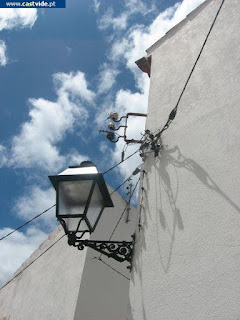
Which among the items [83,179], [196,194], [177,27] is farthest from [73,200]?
[177,27]

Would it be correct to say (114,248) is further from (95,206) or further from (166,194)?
(166,194)

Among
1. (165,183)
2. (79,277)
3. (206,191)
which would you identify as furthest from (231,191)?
(79,277)

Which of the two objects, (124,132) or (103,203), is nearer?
(103,203)

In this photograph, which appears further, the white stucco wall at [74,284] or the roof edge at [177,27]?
the white stucco wall at [74,284]

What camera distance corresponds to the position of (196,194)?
349 centimetres

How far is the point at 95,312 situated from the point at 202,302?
3.57 metres

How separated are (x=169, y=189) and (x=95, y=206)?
2.88 ft

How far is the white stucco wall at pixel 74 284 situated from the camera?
241 inches

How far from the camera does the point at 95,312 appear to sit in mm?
6047

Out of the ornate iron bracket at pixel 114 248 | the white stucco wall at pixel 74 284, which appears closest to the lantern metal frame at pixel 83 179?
the ornate iron bracket at pixel 114 248

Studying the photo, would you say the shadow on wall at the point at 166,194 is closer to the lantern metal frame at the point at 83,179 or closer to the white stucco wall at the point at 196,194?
the white stucco wall at the point at 196,194

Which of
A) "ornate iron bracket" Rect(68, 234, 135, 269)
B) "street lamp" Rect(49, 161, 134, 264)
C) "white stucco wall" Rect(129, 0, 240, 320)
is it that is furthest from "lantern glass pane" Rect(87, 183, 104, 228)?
"white stucco wall" Rect(129, 0, 240, 320)

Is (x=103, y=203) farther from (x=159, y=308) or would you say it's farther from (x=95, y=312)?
(x=95, y=312)

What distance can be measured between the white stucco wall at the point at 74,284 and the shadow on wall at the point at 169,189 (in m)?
2.74
